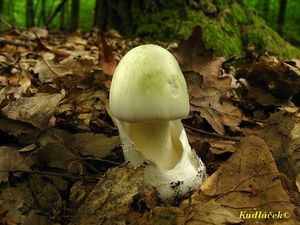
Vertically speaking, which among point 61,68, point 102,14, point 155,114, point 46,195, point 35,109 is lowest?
point 102,14

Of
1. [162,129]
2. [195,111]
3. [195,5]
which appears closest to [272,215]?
[162,129]

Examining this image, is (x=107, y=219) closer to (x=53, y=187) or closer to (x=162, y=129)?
(x=53, y=187)

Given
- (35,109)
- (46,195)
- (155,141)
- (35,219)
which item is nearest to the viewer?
(35,219)

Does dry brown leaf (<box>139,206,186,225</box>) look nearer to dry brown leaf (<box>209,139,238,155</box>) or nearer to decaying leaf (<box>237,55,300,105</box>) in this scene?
dry brown leaf (<box>209,139,238,155</box>)

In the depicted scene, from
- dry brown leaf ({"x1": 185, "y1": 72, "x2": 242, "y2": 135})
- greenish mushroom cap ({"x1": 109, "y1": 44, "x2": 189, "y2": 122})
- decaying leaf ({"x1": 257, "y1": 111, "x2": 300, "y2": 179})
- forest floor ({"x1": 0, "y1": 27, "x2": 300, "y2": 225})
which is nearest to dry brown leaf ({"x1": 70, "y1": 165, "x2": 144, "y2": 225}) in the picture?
forest floor ({"x1": 0, "y1": 27, "x2": 300, "y2": 225})

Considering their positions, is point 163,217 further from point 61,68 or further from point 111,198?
point 61,68

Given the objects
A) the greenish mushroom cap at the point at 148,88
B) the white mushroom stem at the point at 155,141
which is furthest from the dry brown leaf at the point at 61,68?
the greenish mushroom cap at the point at 148,88

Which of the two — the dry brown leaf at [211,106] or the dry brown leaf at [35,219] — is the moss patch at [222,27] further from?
the dry brown leaf at [35,219]

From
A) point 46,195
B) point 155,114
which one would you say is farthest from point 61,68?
point 155,114
